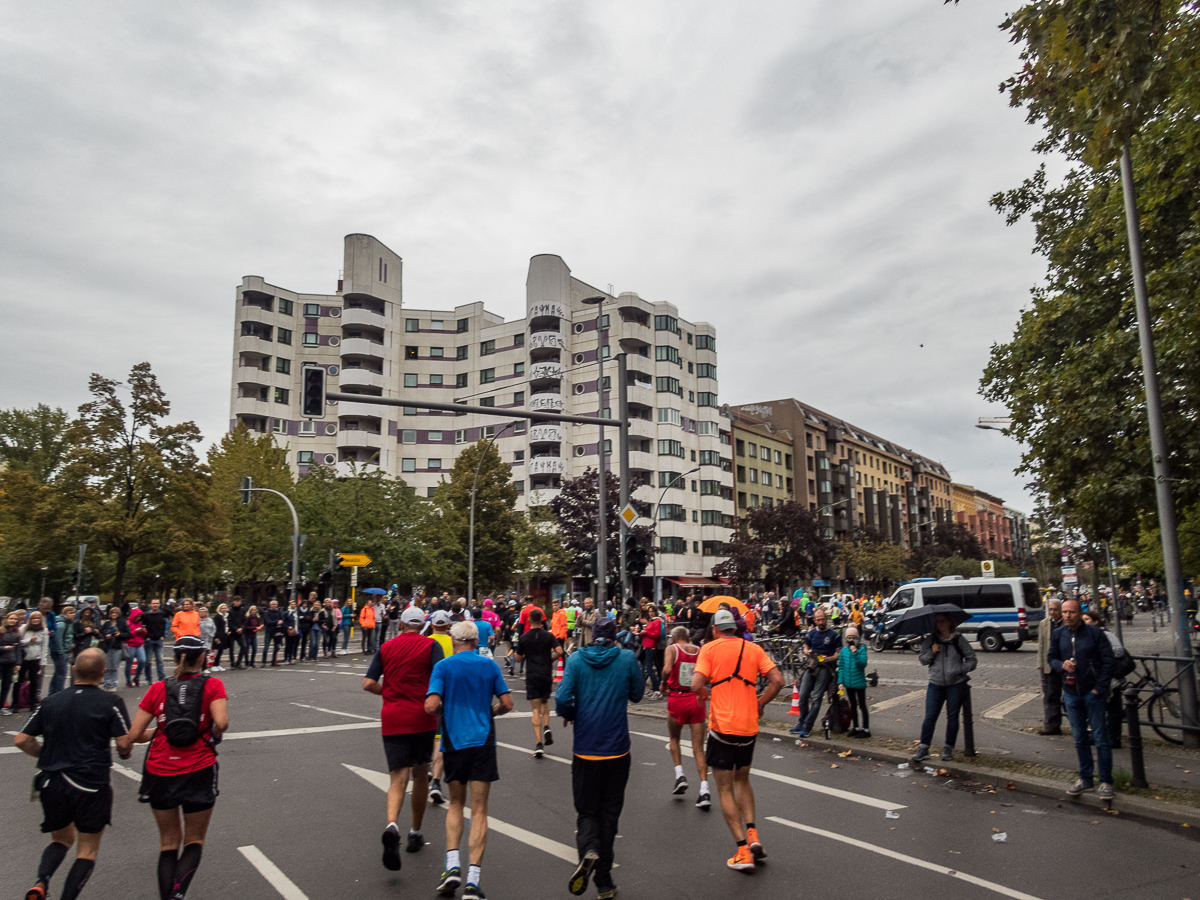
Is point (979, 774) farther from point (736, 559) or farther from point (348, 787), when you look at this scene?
point (736, 559)

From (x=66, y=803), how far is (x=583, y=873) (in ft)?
10.0

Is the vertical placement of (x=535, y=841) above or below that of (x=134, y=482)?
below

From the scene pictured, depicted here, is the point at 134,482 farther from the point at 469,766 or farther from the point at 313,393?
the point at 469,766

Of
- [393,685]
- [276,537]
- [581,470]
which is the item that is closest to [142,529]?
[276,537]

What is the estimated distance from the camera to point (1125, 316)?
16312 mm

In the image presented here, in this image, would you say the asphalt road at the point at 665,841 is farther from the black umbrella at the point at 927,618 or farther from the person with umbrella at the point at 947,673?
the black umbrella at the point at 927,618

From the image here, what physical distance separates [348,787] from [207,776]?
3746 millimetres

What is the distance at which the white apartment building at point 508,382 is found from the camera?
2608 inches

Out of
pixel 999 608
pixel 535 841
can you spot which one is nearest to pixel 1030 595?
pixel 999 608

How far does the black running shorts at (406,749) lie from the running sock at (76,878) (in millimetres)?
1949

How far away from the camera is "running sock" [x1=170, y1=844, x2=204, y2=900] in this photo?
4.87 m

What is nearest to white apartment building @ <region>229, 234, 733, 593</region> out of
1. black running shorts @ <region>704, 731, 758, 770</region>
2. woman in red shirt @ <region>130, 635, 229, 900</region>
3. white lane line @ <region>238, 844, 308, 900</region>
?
white lane line @ <region>238, 844, 308, 900</region>

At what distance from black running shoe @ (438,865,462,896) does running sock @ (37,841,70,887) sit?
2219 mm

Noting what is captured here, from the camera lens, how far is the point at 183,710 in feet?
16.3
